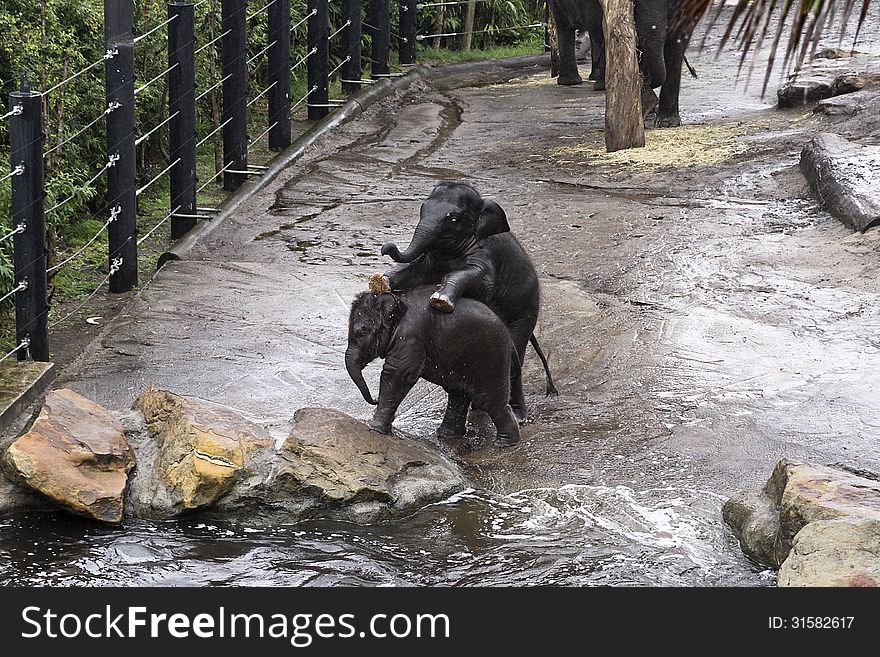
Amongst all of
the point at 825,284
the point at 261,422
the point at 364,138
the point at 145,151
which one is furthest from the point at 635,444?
the point at 364,138

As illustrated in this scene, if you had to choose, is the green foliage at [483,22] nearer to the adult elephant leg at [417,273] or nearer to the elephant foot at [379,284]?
the adult elephant leg at [417,273]

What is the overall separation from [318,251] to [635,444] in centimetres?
339

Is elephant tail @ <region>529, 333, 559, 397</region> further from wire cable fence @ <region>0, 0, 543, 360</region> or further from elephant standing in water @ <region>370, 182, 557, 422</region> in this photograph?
wire cable fence @ <region>0, 0, 543, 360</region>

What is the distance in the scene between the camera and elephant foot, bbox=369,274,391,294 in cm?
477

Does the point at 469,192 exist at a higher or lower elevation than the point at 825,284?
higher

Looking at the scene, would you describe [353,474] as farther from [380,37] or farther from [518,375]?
[380,37]

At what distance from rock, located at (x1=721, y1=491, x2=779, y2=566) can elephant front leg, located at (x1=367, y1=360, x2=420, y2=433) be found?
48.0 inches

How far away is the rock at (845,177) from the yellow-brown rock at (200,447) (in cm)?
445

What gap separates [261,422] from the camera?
509 cm

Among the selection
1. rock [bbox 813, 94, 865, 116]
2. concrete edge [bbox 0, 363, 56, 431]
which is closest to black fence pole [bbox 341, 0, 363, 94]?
rock [bbox 813, 94, 865, 116]

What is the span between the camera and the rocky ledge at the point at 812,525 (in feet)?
12.0

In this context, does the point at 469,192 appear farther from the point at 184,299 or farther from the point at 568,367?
the point at 184,299

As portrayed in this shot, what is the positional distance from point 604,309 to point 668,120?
5.20 meters

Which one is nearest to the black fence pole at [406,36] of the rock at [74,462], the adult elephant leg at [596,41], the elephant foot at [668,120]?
the adult elephant leg at [596,41]
